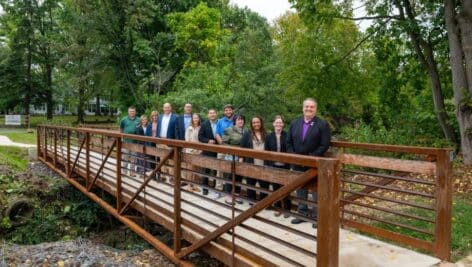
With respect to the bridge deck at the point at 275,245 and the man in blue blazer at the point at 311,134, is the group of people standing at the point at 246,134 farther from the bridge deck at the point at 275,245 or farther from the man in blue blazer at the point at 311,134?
the bridge deck at the point at 275,245

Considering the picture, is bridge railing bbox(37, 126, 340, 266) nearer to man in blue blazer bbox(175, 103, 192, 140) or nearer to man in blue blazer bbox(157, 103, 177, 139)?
man in blue blazer bbox(157, 103, 177, 139)

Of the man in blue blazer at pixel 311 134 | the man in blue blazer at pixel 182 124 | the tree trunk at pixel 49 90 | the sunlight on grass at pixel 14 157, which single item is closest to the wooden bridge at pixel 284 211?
the man in blue blazer at pixel 311 134

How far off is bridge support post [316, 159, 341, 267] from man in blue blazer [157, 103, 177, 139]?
16.9ft

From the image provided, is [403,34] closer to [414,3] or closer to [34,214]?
[414,3]

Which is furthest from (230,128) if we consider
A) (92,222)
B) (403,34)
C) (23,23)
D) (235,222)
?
(23,23)

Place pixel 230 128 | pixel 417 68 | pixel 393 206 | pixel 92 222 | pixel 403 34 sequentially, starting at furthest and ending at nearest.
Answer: pixel 417 68
pixel 403 34
pixel 92 222
pixel 393 206
pixel 230 128

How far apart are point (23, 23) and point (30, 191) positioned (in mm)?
28208

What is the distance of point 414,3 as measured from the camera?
518 inches

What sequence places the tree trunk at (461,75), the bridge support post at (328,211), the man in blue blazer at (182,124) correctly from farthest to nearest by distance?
the tree trunk at (461,75) < the man in blue blazer at (182,124) < the bridge support post at (328,211)

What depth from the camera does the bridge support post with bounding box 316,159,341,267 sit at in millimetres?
2992

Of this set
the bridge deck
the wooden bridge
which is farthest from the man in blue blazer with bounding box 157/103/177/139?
the bridge deck

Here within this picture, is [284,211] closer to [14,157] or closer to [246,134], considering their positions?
[246,134]

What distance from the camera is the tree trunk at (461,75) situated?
1033cm

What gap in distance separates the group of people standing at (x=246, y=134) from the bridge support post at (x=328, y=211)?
0.57 meters
